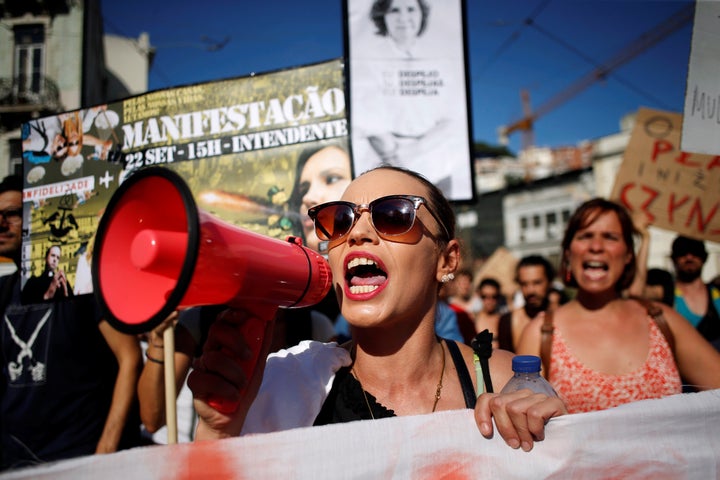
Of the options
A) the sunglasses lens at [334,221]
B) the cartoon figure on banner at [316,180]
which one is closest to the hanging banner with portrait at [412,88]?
the cartoon figure on banner at [316,180]

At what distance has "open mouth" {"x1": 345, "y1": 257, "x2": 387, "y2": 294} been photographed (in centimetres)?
146

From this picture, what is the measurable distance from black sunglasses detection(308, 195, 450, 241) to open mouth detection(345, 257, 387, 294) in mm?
93

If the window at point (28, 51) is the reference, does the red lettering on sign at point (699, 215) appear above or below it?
below

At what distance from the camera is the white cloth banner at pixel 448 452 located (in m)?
1.09

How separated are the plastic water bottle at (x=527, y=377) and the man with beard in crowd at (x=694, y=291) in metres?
3.25

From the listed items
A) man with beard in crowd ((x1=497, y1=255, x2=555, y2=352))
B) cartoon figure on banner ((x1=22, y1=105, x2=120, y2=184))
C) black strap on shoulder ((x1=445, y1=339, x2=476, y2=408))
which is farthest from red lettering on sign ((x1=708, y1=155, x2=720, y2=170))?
cartoon figure on banner ((x1=22, y1=105, x2=120, y2=184))

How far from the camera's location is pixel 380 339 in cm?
151

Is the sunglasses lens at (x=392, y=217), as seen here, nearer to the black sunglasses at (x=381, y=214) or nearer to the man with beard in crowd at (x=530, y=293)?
the black sunglasses at (x=381, y=214)

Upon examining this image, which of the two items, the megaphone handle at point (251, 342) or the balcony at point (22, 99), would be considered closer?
the megaphone handle at point (251, 342)

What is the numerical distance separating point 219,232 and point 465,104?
67.0 inches

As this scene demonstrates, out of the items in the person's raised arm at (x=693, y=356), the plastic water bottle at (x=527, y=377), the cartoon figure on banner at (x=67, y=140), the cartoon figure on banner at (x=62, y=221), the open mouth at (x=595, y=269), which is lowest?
the person's raised arm at (x=693, y=356)

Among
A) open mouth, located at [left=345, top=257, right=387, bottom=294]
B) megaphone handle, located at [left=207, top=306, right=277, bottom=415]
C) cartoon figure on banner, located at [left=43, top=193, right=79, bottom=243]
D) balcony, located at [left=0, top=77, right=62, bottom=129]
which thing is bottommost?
megaphone handle, located at [left=207, top=306, right=277, bottom=415]

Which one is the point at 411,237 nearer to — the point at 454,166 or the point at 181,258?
the point at 181,258

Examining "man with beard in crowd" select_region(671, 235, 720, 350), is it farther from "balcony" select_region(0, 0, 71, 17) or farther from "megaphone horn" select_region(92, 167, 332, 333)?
"balcony" select_region(0, 0, 71, 17)
